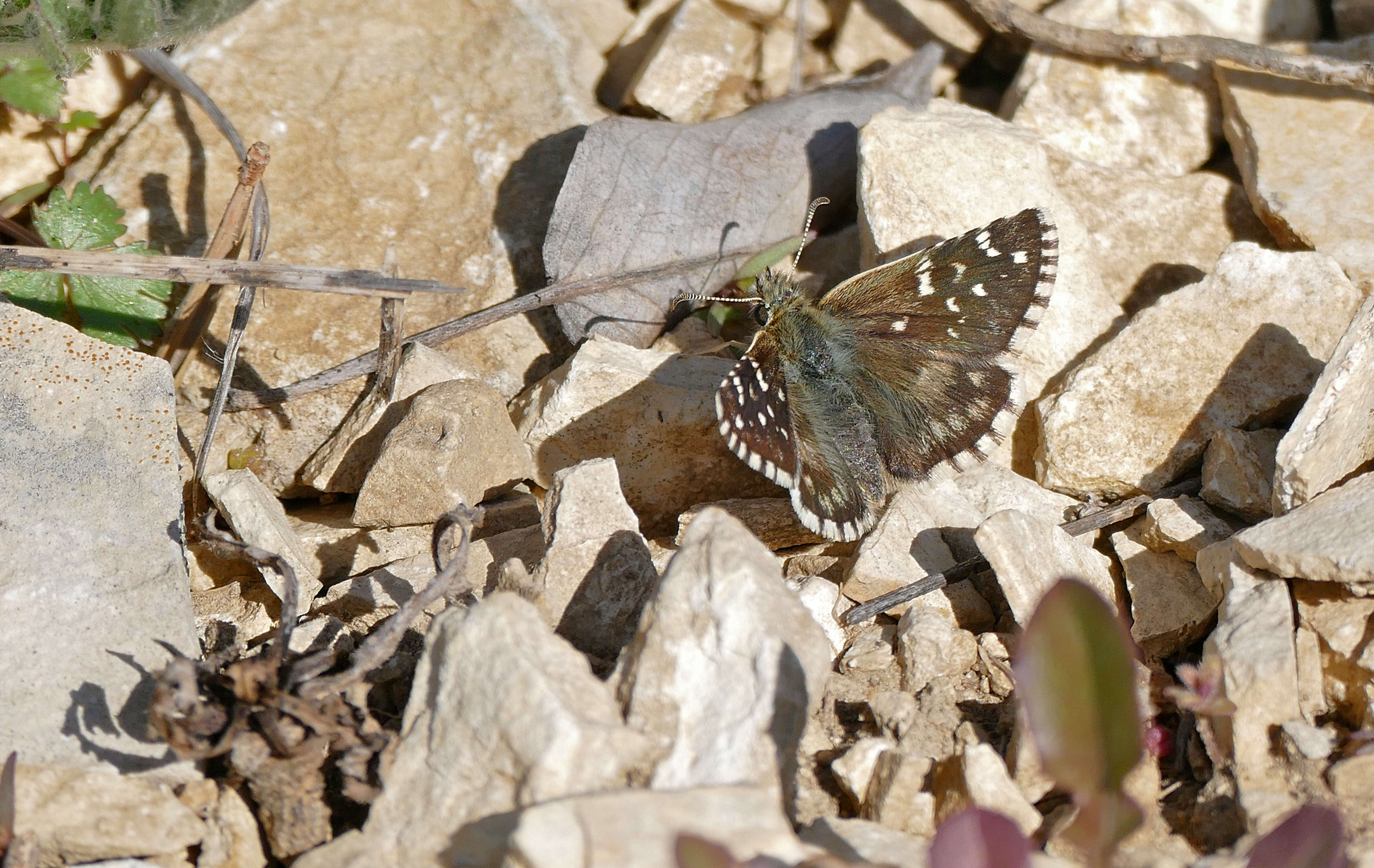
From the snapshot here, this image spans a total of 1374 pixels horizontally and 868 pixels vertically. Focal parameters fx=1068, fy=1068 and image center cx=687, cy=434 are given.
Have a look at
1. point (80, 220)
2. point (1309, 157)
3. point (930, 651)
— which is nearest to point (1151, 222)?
point (1309, 157)

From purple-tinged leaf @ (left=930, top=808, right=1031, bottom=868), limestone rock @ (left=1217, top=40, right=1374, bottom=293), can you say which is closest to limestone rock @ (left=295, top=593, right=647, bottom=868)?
purple-tinged leaf @ (left=930, top=808, right=1031, bottom=868)

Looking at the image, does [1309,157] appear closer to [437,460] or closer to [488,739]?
[437,460]

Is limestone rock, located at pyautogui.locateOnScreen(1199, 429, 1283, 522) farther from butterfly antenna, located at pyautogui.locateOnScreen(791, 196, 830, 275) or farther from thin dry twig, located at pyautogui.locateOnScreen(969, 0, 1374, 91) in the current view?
thin dry twig, located at pyautogui.locateOnScreen(969, 0, 1374, 91)

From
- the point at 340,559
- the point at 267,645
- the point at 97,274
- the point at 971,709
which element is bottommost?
the point at 340,559

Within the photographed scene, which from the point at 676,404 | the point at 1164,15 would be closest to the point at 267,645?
the point at 676,404

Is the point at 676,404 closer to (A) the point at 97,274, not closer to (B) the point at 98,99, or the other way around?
(A) the point at 97,274

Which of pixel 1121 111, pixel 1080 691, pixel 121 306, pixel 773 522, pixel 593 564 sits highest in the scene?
pixel 1121 111

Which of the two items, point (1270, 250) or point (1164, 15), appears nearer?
point (1270, 250)
